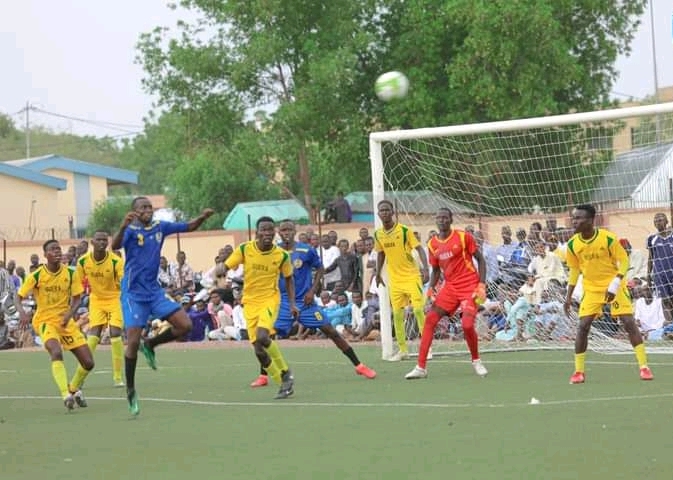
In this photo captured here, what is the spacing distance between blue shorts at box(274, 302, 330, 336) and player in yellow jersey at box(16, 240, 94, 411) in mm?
2469

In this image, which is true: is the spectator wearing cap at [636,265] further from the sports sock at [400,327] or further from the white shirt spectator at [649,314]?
the sports sock at [400,327]

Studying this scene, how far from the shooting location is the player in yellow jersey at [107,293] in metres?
16.0

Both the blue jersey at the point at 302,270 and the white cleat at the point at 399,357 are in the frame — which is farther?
the white cleat at the point at 399,357

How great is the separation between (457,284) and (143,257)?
396cm

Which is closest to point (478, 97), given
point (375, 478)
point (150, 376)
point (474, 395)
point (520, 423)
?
point (150, 376)

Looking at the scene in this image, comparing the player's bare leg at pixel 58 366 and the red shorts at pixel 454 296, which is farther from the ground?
the red shorts at pixel 454 296

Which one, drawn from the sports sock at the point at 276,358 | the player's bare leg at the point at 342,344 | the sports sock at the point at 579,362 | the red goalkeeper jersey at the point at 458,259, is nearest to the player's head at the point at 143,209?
the sports sock at the point at 276,358

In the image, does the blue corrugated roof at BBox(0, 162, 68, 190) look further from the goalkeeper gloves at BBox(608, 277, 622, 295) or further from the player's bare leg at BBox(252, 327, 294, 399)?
the goalkeeper gloves at BBox(608, 277, 622, 295)

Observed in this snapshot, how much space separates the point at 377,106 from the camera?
38.4m

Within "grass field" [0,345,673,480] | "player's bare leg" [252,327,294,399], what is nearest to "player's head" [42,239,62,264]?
"grass field" [0,345,673,480]

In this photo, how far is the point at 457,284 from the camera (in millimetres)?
15398

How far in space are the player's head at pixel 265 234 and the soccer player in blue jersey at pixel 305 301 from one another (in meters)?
1.54

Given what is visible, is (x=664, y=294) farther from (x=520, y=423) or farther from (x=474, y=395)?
(x=520, y=423)

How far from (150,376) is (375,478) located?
9839 millimetres
